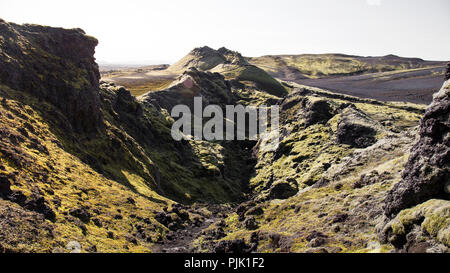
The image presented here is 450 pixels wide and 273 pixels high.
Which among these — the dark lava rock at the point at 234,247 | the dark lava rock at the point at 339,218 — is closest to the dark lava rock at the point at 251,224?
the dark lava rock at the point at 234,247

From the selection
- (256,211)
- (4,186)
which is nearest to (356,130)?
(256,211)

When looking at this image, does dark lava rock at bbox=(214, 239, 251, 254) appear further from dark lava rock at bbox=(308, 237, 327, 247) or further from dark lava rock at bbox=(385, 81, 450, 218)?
dark lava rock at bbox=(385, 81, 450, 218)

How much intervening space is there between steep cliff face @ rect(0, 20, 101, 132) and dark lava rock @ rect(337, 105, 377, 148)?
60.8m

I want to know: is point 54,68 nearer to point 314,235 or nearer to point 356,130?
point 314,235

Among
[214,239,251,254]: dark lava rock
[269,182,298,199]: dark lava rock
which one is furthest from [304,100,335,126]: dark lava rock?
[214,239,251,254]: dark lava rock

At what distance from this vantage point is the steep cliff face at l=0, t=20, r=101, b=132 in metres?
51.6

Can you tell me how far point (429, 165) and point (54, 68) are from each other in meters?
63.1
